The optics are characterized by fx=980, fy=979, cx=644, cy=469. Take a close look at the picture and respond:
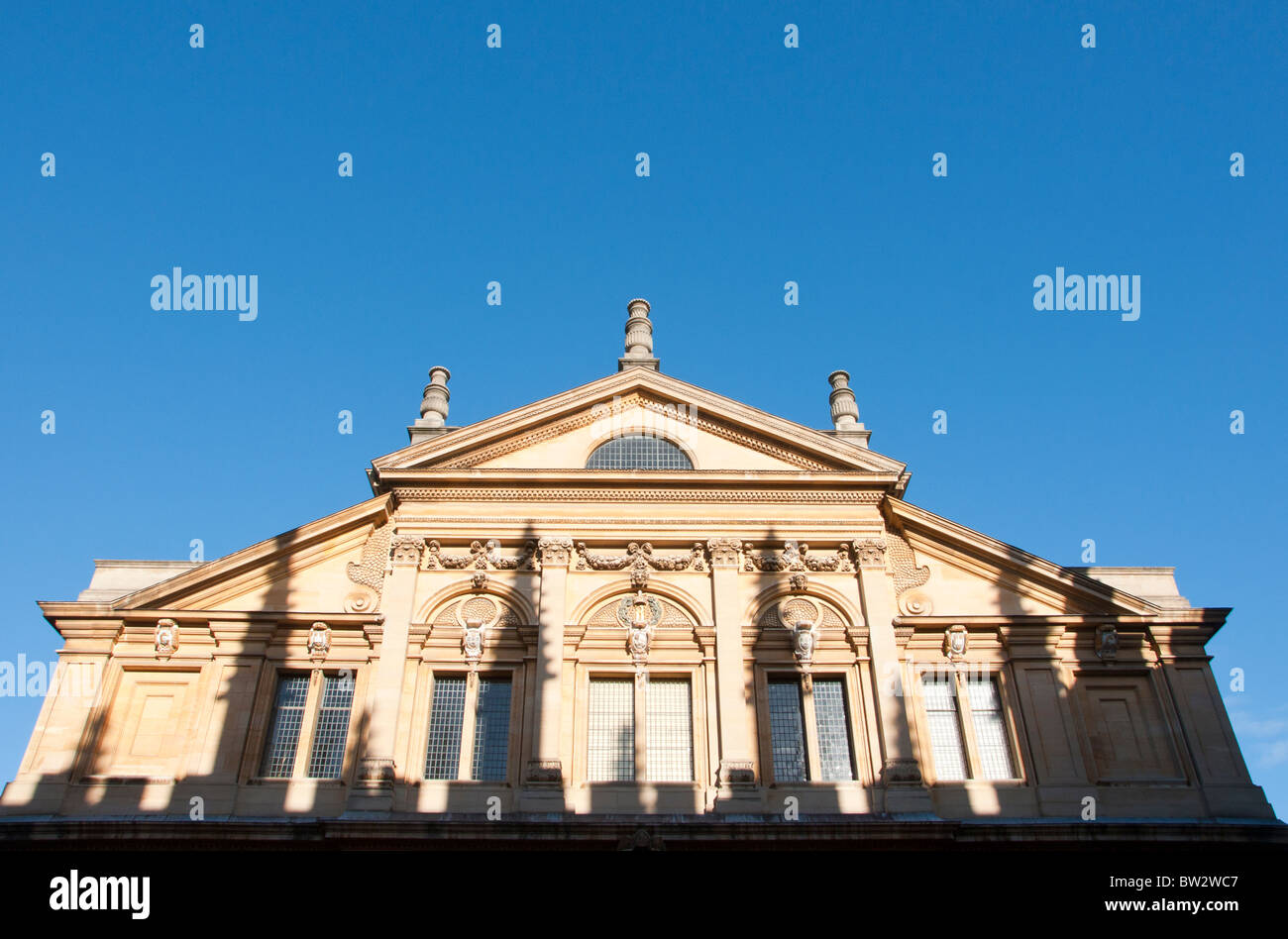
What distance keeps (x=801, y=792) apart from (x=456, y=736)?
6.22 m

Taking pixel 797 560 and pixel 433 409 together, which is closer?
pixel 797 560

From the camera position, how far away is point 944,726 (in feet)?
59.5

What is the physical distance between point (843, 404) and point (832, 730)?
810cm

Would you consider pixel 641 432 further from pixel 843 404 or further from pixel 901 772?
pixel 901 772

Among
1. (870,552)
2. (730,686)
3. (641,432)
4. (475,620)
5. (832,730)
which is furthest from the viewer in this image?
(641,432)

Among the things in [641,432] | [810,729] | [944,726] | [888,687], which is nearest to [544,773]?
[810,729]

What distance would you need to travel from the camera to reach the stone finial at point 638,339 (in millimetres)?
22750

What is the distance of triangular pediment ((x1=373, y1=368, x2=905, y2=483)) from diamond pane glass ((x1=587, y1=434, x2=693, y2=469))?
0.51 ft

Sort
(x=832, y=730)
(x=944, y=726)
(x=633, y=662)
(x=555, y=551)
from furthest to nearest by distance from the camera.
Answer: (x=555, y=551)
(x=633, y=662)
(x=944, y=726)
(x=832, y=730)

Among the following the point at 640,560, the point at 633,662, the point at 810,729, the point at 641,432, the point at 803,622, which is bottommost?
the point at 810,729

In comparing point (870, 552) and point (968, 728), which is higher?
point (870, 552)

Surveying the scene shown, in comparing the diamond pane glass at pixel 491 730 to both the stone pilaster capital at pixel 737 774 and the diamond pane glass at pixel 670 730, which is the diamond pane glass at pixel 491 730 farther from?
the stone pilaster capital at pixel 737 774

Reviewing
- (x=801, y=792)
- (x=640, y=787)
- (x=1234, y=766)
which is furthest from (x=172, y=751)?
(x=1234, y=766)
